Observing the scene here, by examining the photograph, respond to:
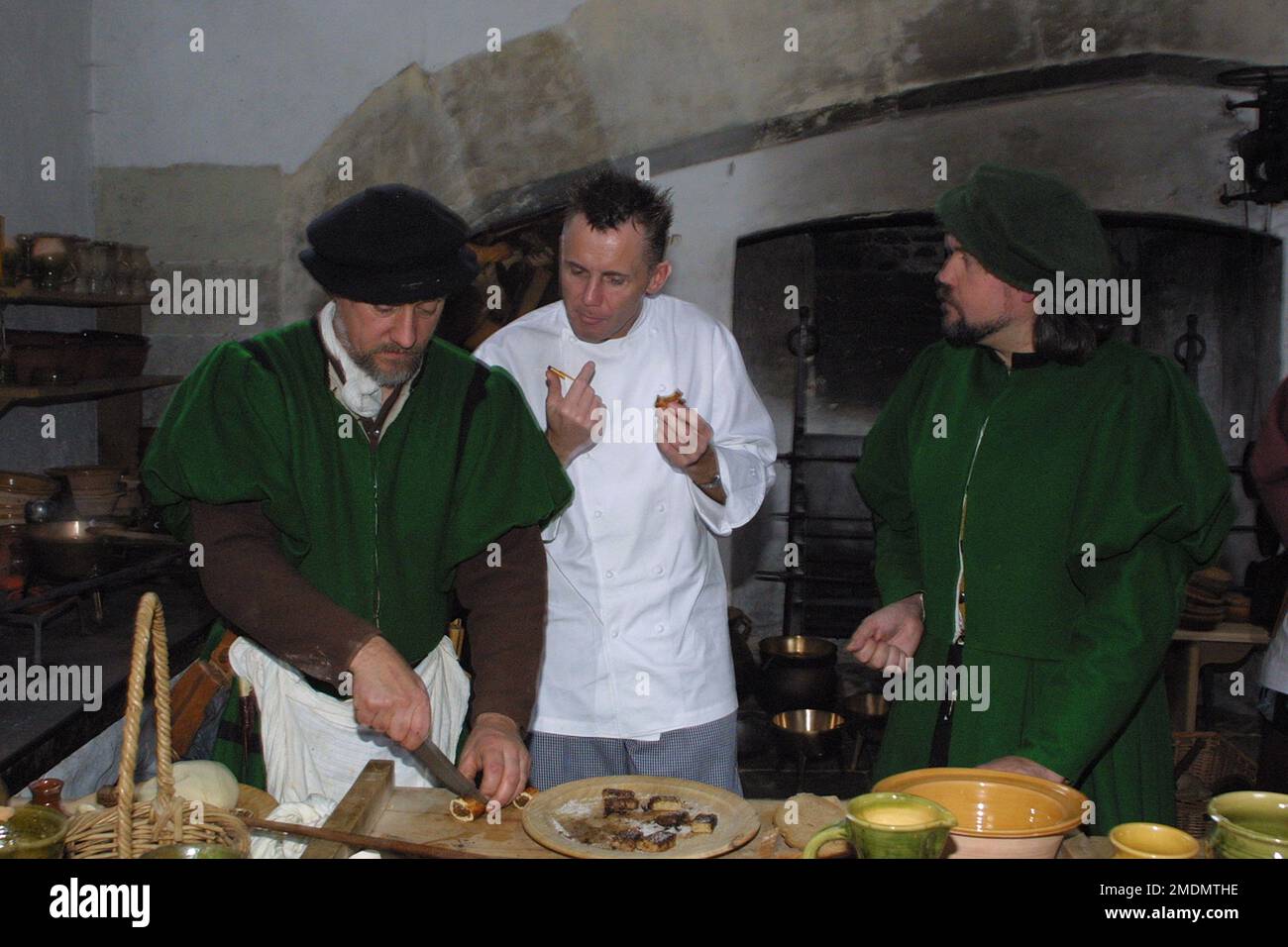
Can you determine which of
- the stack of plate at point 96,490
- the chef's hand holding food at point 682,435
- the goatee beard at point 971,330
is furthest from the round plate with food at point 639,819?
the stack of plate at point 96,490

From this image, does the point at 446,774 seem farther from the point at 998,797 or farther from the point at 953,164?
the point at 953,164

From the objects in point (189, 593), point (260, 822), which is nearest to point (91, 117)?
point (189, 593)

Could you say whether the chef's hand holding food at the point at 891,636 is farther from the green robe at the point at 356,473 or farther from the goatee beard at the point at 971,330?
the green robe at the point at 356,473

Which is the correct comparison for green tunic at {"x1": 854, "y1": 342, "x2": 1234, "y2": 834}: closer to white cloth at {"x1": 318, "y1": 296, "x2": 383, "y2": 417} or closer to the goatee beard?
the goatee beard

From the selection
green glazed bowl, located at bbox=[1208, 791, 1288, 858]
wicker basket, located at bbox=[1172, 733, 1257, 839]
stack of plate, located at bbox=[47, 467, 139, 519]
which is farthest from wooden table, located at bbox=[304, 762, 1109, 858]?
wicker basket, located at bbox=[1172, 733, 1257, 839]

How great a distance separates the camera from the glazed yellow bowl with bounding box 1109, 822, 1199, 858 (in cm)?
152

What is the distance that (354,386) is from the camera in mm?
2385

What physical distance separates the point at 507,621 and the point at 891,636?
29.2 inches

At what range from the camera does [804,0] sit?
544cm

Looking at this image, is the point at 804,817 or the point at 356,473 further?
the point at 356,473

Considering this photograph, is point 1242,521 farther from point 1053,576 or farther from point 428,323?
point 428,323

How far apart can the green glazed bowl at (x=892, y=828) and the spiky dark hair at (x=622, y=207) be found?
1601mm

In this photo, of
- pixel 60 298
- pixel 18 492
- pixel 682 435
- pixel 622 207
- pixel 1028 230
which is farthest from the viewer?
pixel 60 298

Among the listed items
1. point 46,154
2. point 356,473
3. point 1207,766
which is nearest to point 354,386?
Result: point 356,473
